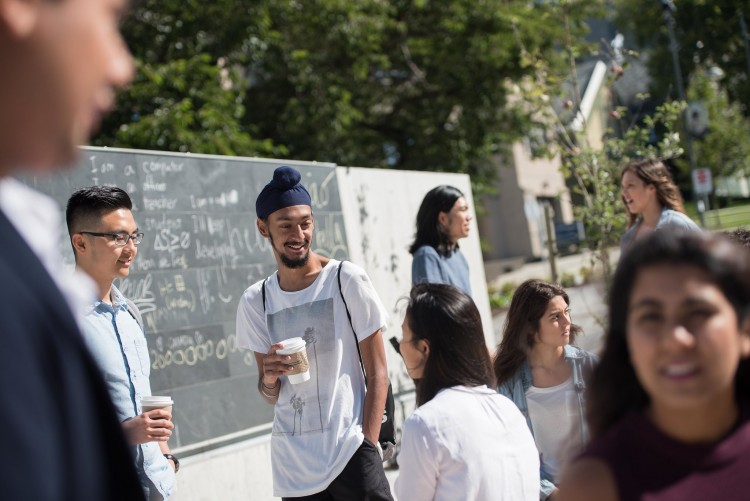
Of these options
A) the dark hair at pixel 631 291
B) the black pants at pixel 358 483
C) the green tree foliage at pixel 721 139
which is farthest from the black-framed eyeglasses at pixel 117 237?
the green tree foliage at pixel 721 139

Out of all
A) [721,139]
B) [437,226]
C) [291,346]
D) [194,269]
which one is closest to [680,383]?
[291,346]

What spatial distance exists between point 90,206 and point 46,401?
328 cm

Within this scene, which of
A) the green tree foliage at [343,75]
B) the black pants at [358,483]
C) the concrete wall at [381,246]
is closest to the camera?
the black pants at [358,483]

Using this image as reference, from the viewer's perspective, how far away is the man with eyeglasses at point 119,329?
371 cm

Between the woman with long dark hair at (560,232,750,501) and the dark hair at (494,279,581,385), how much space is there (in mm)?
2444

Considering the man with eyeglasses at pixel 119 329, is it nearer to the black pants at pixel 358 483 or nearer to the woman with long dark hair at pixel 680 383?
the black pants at pixel 358 483

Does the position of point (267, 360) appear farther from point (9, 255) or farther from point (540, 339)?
point (9, 255)

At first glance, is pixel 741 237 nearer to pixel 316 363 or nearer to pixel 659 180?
pixel 659 180

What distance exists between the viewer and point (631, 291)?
1.86 metres

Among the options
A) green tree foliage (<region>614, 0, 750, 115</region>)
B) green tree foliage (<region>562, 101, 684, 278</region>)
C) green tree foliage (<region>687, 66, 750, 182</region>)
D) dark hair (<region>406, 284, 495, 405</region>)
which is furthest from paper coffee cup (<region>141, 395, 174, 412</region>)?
green tree foliage (<region>687, 66, 750, 182</region>)

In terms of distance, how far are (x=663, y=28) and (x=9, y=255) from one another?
38.1 metres

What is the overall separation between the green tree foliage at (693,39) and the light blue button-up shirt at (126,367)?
1039 inches

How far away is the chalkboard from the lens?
20.7 feet

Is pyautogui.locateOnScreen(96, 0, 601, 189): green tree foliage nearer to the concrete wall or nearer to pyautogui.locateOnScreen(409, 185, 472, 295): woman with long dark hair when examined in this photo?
the concrete wall
